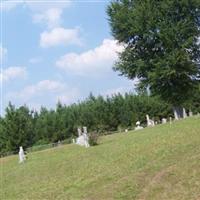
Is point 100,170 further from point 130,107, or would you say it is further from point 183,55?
point 130,107

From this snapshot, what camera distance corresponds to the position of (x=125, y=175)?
1727cm

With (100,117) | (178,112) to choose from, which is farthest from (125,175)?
(100,117)

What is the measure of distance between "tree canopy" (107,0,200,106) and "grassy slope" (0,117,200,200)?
21771 millimetres

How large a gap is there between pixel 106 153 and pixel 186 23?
79.2 feet

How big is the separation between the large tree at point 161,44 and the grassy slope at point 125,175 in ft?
71.7

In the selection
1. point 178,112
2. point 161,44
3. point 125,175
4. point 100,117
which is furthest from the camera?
point 100,117

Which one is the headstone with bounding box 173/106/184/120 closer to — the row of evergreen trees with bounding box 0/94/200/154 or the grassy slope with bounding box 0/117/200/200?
the grassy slope with bounding box 0/117/200/200

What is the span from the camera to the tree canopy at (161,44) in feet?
149

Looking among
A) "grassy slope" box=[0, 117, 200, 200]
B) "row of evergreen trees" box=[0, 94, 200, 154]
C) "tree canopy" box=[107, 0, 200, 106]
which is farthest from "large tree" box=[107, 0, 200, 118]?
"row of evergreen trees" box=[0, 94, 200, 154]

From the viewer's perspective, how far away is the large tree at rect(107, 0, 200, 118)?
45500mm

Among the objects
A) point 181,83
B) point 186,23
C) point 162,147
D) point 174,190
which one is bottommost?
point 174,190

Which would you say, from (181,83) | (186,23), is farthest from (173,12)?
(181,83)

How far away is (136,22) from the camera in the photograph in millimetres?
46531

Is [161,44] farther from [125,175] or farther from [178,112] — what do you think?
[125,175]
